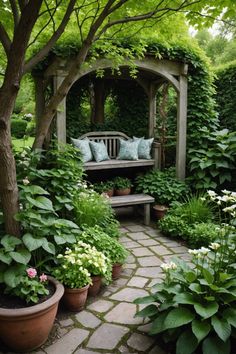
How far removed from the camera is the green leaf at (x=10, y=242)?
96.9 inches

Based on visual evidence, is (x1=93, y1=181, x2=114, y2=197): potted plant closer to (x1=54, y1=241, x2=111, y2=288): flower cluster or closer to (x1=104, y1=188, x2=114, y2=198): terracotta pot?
(x1=104, y1=188, x2=114, y2=198): terracotta pot

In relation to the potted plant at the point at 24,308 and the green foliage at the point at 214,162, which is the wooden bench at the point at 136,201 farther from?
the potted plant at the point at 24,308

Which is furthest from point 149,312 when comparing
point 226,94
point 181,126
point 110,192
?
point 226,94

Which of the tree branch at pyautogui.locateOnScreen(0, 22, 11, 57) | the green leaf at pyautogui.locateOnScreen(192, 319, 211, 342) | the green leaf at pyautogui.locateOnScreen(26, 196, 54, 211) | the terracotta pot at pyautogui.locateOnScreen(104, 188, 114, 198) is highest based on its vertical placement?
the tree branch at pyautogui.locateOnScreen(0, 22, 11, 57)

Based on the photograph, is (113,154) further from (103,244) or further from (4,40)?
(4,40)

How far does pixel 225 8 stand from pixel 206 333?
2.55m

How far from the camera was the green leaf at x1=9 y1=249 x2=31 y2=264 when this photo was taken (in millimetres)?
2374

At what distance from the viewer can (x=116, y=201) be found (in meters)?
5.16

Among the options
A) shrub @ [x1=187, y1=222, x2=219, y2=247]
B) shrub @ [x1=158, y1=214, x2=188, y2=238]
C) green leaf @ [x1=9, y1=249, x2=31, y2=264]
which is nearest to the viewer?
green leaf @ [x1=9, y1=249, x2=31, y2=264]

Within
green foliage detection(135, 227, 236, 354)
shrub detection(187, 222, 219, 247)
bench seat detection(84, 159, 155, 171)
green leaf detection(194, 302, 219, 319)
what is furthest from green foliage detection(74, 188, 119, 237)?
green leaf detection(194, 302, 219, 319)

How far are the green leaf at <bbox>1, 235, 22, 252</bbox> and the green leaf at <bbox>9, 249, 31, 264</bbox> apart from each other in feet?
0.18

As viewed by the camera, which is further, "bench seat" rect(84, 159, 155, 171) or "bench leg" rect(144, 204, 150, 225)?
"bench seat" rect(84, 159, 155, 171)

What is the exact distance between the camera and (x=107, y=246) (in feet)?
11.4

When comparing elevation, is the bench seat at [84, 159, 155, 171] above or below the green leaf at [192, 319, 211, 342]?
above
